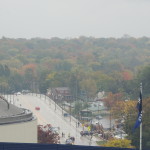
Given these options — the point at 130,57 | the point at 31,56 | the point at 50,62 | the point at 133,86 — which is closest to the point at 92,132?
the point at 133,86

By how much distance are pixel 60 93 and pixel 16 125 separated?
6096 centimetres

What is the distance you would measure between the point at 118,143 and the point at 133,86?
37833 mm

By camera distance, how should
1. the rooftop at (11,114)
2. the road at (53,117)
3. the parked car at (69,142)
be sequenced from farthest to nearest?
the road at (53,117) → the parked car at (69,142) → the rooftop at (11,114)

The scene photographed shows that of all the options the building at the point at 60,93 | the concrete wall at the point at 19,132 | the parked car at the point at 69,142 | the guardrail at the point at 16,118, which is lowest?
the parked car at the point at 69,142

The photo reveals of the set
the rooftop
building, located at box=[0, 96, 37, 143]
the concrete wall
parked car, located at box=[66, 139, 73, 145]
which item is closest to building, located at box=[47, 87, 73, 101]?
parked car, located at box=[66, 139, 73, 145]

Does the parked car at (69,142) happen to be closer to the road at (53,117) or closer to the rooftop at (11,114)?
the road at (53,117)

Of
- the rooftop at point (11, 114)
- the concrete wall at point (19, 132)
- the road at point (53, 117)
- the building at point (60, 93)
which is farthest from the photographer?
the building at point (60, 93)

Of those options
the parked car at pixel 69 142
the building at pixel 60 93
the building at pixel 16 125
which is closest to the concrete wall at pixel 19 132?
the building at pixel 16 125

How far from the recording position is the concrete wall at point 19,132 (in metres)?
23.5

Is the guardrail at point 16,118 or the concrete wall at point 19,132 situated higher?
the guardrail at point 16,118

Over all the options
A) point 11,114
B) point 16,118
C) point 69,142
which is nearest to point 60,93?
point 69,142

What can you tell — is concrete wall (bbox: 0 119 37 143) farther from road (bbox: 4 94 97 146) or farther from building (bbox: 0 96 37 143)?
road (bbox: 4 94 97 146)

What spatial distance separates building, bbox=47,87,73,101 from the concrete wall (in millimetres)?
55155

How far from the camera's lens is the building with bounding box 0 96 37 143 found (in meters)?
23.5
